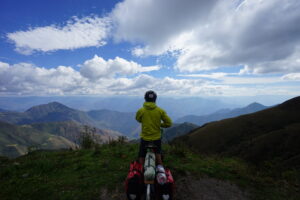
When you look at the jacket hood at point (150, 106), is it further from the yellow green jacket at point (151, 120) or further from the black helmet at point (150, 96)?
the black helmet at point (150, 96)

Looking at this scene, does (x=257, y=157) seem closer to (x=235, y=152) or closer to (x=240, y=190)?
(x=235, y=152)

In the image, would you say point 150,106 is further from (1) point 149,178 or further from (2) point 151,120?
(1) point 149,178

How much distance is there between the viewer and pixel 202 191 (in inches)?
251

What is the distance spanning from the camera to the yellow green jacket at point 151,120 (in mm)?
5671

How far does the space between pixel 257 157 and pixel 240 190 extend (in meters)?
45.6

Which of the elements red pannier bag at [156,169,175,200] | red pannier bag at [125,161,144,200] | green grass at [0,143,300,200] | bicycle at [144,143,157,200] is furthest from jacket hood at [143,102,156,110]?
green grass at [0,143,300,200]

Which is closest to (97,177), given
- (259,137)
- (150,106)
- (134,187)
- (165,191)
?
(134,187)

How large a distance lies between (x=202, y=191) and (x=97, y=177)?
432cm

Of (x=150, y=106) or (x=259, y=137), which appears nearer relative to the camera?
(x=150, y=106)

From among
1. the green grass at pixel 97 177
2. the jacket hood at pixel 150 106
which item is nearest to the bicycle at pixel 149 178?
the jacket hood at pixel 150 106

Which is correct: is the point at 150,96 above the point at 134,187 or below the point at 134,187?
above

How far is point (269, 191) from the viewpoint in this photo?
6.75 m

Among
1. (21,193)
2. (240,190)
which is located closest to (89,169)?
(21,193)

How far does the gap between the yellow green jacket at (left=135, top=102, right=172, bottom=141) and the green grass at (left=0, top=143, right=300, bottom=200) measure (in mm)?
2514
